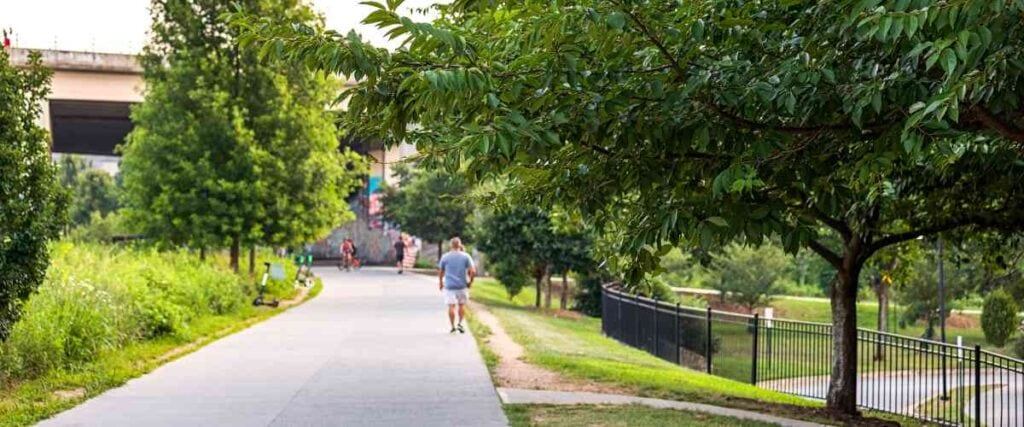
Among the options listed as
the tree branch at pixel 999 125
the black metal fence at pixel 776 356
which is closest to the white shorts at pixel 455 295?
the black metal fence at pixel 776 356

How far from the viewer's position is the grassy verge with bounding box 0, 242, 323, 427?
1010 cm

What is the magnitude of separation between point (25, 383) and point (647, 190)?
7.12 meters

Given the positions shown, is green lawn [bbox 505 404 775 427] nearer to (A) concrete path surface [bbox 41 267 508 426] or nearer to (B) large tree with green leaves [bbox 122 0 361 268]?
(A) concrete path surface [bbox 41 267 508 426]

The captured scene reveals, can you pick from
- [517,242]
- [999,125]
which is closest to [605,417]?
[999,125]

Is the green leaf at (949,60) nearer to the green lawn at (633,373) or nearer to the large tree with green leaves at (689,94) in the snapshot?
the large tree with green leaves at (689,94)

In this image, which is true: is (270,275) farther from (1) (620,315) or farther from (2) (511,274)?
(1) (620,315)

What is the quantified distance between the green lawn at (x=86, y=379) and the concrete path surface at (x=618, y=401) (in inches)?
157

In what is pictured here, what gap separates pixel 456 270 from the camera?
1688 cm

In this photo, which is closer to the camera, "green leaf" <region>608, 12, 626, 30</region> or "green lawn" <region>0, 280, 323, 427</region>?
"green leaf" <region>608, 12, 626, 30</region>

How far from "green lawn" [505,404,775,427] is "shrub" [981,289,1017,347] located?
2216 cm

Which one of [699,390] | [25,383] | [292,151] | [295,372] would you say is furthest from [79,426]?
[292,151]

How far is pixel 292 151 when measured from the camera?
74.3ft

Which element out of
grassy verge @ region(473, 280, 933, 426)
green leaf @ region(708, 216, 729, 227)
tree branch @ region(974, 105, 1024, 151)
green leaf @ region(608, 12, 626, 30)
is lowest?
grassy verge @ region(473, 280, 933, 426)

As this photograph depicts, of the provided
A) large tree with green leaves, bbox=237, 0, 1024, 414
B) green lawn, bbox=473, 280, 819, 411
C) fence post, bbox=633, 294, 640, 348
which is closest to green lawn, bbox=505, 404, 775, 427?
green lawn, bbox=473, 280, 819, 411
